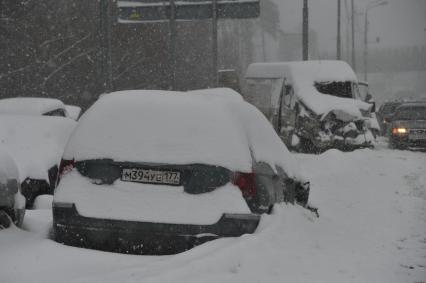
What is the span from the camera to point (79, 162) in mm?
5117

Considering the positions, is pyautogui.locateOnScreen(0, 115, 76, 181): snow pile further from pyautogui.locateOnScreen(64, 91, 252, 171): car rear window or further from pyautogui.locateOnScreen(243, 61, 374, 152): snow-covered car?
pyautogui.locateOnScreen(243, 61, 374, 152): snow-covered car

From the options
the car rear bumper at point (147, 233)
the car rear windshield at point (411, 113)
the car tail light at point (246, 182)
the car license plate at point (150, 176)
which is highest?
the car license plate at point (150, 176)

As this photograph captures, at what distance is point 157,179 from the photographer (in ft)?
16.2

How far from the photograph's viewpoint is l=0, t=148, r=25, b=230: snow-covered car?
5570mm

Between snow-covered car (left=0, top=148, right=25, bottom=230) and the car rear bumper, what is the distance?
2.94ft

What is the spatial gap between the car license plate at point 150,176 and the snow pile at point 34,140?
3258 millimetres

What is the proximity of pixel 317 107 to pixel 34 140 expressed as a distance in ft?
34.4

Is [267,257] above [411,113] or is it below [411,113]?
above

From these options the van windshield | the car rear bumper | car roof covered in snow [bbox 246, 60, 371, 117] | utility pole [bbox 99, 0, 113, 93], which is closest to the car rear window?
the car rear bumper

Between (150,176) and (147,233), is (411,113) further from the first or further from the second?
(147,233)

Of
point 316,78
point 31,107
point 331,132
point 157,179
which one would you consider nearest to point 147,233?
point 157,179

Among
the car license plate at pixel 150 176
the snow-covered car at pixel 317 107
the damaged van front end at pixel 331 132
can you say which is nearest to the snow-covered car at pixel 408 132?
the snow-covered car at pixel 317 107

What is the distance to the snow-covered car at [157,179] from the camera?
15.8ft

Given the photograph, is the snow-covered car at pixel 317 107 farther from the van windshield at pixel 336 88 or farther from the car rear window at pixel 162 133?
the car rear window at pixel 162 133
